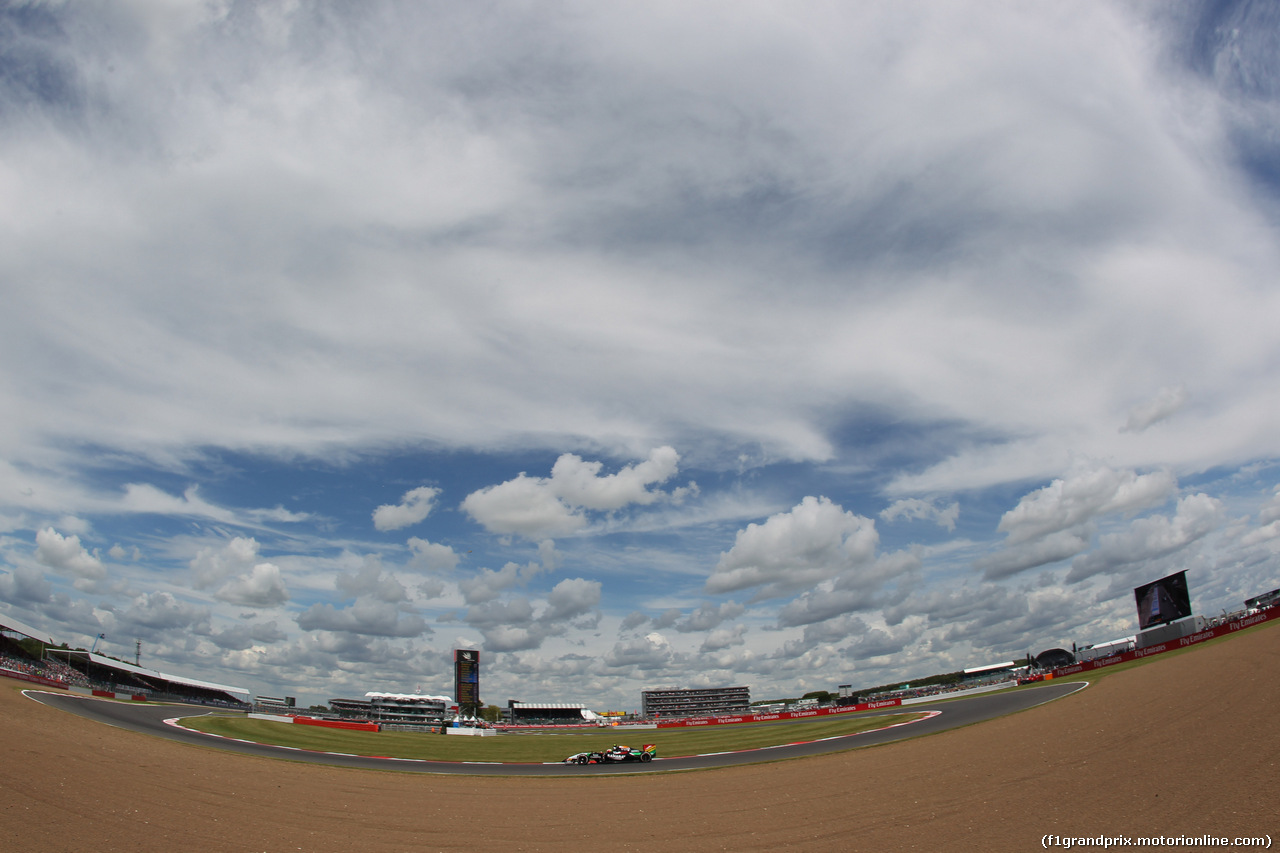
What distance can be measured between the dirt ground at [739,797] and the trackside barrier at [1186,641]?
188 ft

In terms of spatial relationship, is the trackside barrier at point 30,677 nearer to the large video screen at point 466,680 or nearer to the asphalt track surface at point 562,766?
the asphalt track surface at point 562,766

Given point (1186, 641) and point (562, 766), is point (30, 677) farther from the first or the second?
point (1186, 641)

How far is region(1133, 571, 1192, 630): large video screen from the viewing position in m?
84.2

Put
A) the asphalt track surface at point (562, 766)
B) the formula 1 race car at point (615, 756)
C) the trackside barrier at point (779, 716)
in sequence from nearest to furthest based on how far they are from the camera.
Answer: the asphalt track surface at point (562, 766)
the formula 1 race car at point (615, 756)
the trackside barrier at point (779, 716)

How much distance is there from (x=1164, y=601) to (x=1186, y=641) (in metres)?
12.3

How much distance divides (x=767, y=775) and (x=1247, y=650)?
3592cm

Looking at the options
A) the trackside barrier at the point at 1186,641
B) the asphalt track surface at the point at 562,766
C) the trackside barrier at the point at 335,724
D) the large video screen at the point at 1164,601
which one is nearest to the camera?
the asphalt track surface at the point at 562,766

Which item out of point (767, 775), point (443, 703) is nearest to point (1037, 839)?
point (767, 775)

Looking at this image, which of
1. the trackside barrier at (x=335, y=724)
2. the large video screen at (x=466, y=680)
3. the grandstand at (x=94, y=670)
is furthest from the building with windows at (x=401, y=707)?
the trackside barrier at (x=335, y=724)

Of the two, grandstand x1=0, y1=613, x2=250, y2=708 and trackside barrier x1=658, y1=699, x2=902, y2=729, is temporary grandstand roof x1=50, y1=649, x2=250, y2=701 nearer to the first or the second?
grandstand x1=0, y1=613, x2=250, y2=708

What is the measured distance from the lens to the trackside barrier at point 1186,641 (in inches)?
2771

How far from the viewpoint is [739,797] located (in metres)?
22.2

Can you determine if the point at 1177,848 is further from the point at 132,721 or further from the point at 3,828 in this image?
the point at 132,721

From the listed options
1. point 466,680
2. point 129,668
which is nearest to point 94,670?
point 129,668
